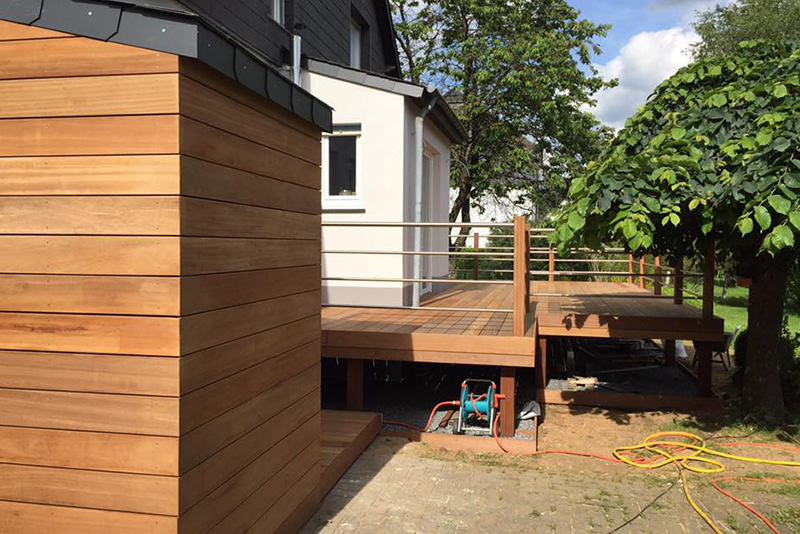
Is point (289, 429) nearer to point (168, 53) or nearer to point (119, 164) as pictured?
point (119, 164)

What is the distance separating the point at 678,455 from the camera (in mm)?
4938

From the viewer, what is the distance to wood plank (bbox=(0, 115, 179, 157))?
6.88 feet

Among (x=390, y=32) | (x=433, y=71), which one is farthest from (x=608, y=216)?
(x=433, y=71)

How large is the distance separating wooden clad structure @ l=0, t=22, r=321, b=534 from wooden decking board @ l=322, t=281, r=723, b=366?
314 cm

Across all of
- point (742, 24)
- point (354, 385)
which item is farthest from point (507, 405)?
point (742, 24)

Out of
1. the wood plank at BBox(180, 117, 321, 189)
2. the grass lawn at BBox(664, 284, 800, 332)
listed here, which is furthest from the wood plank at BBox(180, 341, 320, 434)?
the grass lawn at BBox(664, 284, 800, 332)

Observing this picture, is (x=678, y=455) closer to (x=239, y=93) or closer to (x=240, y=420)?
(x=240, y=420)

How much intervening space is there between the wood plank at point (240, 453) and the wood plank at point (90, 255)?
2.53 ft

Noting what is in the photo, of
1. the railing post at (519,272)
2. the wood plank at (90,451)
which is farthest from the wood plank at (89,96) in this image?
the railing post at (519,272)

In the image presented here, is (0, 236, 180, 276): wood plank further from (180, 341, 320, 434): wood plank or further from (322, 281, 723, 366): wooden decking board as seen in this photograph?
(322, 281, 723, 366): wooden decking board

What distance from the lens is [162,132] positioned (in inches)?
82.5

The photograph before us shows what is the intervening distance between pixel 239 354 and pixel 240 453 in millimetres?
428

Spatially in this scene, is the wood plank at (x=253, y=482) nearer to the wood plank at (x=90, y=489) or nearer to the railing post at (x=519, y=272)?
the wood plank at (x=90, y=489)

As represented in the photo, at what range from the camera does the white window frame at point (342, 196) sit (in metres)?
7.42
